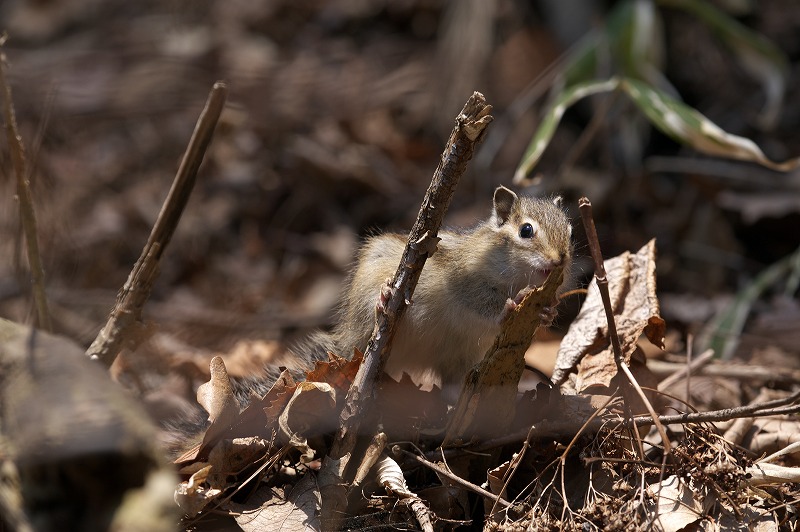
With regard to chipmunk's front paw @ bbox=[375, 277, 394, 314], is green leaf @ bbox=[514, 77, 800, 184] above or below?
above

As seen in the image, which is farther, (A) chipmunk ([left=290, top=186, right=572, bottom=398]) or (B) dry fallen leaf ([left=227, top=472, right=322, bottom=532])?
(A) chipmunk ([left=290, top=186, right=572, bottom=398])

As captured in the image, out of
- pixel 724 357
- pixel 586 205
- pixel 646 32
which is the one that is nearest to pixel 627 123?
pixel 646 32

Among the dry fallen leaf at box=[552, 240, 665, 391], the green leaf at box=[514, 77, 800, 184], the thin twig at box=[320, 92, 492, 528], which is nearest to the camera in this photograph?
the thin twig at box=[320, 92, 492, 528]

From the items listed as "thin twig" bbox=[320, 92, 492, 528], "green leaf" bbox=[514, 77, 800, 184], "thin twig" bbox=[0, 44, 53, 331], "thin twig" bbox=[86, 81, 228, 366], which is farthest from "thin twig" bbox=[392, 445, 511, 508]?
"green leaf" bbox=[514, 77, 800, 184]

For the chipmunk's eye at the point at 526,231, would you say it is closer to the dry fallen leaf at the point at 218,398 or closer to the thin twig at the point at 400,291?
the thin twig at the point at 400,291

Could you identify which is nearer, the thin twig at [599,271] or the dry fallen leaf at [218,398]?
the thin twig at [599,271]

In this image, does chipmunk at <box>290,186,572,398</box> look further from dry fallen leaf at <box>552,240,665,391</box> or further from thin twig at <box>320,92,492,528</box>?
thin twig at <box>320,92,492,528</box>

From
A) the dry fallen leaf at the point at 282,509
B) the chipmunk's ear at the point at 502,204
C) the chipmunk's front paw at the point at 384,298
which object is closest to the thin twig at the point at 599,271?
the chipmunk's front paw at the point at 384,298
